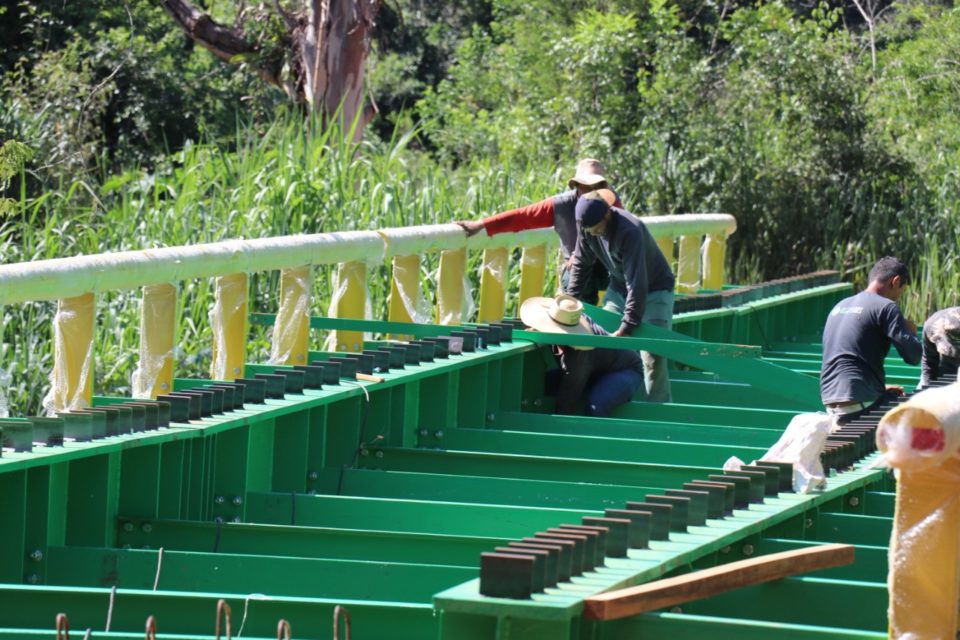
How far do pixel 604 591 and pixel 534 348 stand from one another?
5290 mm

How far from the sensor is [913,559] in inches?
133

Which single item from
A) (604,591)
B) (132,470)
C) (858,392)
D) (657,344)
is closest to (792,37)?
(858,392)

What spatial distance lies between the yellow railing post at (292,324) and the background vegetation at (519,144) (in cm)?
132

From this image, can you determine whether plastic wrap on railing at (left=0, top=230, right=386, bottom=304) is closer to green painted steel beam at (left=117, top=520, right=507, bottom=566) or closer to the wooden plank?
green painted steel beam at (left=117, top=520, right=507, bottom=566)

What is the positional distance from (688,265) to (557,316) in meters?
4.42

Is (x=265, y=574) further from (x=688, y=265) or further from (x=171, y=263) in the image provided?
(x=688, y=265)

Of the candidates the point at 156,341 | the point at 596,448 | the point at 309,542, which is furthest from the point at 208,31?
the point at 309,542

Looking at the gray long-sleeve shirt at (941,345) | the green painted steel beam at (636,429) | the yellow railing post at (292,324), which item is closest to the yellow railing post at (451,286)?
the green painted steel beam at (636,429)

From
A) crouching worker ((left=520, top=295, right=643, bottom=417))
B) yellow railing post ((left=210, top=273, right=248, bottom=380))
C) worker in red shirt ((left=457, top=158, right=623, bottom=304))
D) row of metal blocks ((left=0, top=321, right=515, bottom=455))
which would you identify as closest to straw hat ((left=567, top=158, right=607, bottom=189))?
worker in red shirt ((left=457, top=158, right=623, bottom=304))

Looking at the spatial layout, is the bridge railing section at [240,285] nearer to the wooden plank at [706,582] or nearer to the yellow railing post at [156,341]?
the yellow railing post at [156,341]

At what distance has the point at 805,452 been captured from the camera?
5.54 metres

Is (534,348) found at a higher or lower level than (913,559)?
higher

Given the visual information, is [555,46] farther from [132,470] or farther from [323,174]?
[132,470]

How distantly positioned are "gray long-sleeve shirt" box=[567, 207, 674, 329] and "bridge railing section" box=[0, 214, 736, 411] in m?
0.38
